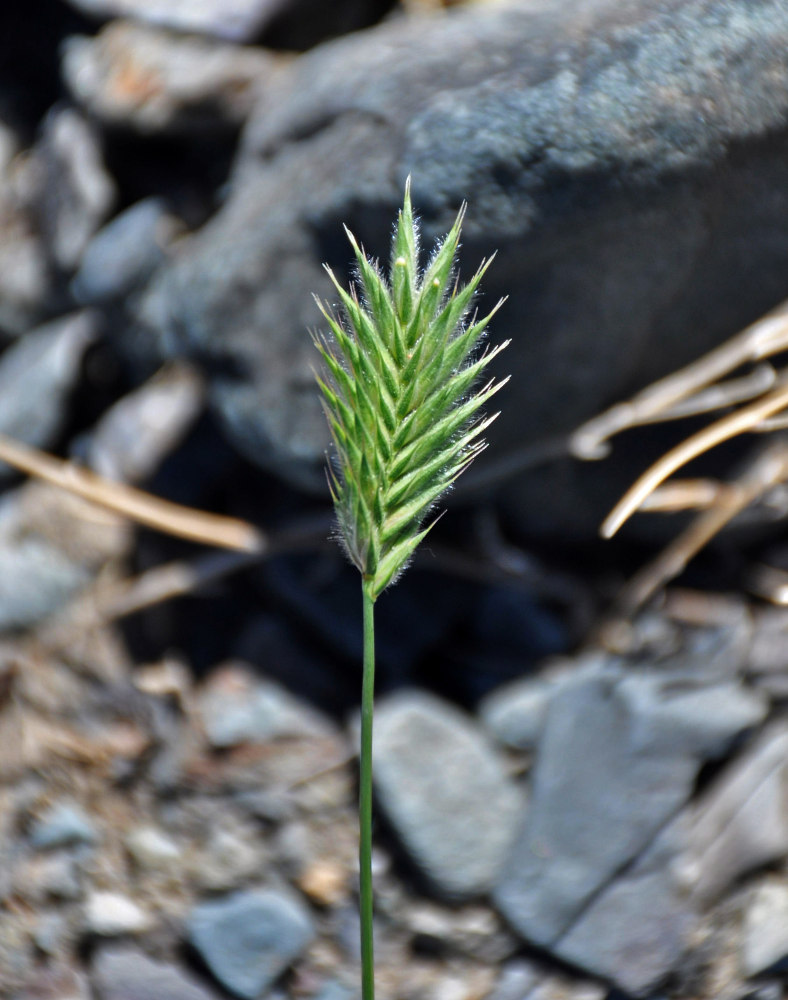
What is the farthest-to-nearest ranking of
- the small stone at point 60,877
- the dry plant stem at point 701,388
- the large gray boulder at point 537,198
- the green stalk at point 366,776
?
the small stone at point 60,877
the dry plant stem at point 701,388
the large gray boulder at point 537,198
the green stalk at point 366,776

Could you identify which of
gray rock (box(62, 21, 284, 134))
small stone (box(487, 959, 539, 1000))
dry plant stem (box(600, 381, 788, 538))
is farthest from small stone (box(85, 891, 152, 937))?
gray rock (box(62, 21, 284, 134))

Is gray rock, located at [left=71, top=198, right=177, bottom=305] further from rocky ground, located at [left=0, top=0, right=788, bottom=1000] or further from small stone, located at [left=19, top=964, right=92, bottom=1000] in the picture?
small stone, located at [left=19, top=964, right=92, bottom=1000]

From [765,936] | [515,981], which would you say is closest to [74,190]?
[515,981]

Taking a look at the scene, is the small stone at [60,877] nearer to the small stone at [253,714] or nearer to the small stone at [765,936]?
the small stone at [253,714]

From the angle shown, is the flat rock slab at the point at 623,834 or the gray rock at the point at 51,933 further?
the gray rock at the point at 51,933

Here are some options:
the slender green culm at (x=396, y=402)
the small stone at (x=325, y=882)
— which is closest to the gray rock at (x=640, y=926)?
the small stone at (x=325, y=882)

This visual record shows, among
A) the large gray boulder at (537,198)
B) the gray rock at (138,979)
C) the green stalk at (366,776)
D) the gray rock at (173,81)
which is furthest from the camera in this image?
the gray rock at (173,81)

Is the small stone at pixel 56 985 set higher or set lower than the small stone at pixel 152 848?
lower

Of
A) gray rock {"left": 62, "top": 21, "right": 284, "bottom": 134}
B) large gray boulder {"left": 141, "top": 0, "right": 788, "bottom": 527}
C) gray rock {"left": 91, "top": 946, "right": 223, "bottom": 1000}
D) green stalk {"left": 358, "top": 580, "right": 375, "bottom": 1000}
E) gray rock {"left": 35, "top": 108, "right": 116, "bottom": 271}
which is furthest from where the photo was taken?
gray rock {"left": 35, "top": 108, "right": 116, "bottom": 271}
